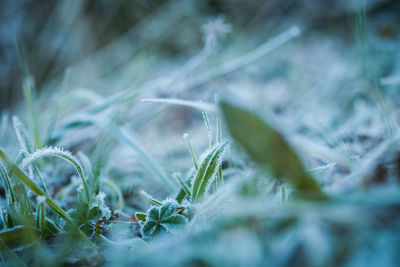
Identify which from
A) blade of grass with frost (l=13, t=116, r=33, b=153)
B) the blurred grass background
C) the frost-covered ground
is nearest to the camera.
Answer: the frost-covered ground

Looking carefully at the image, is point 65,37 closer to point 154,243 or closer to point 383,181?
point 154,243

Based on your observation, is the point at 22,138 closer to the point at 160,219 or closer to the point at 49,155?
the point at 49,155

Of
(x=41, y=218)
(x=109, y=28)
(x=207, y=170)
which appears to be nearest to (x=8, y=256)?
(x=41, y=218)

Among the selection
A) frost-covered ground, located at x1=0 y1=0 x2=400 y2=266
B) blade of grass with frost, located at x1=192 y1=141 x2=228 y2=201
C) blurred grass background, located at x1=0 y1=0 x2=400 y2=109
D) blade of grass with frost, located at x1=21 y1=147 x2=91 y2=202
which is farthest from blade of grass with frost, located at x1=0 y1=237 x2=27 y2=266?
blurred grass background, located at x1=0 y1=0 x2=400 y2=109

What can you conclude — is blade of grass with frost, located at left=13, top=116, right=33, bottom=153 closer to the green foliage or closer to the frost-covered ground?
the frost-covered ground

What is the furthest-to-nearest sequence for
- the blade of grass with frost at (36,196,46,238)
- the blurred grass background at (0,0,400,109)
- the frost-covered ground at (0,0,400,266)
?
the blurred grass background at (0,0,400,109), the blade of grass with frost at (36,196,46,238), the frost-covered ground at (0,0,400,266)

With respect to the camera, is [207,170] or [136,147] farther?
[136,147]

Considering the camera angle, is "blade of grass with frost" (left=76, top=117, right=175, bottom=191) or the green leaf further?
"blade of grass with frost" (left=76, top=117, right=175, bottom=191)
